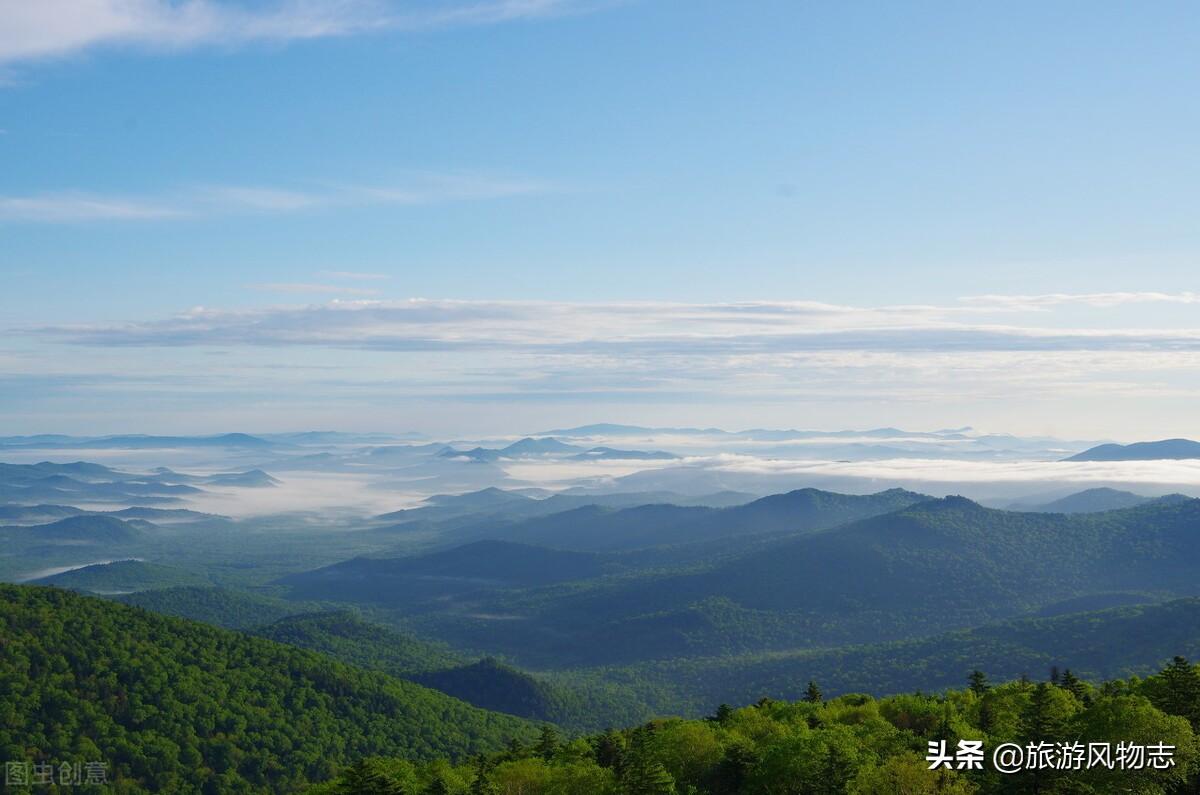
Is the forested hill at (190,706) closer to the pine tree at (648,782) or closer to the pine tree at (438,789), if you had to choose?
the pine tree at (438,789)

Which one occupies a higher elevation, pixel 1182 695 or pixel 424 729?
pixel 1182 695

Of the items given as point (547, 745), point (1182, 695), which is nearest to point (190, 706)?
point (547, 745)

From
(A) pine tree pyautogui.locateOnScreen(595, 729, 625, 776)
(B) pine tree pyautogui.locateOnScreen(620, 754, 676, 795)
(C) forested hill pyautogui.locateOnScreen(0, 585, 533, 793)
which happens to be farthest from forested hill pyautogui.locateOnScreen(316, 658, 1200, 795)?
(C) forested hill pyautogui.locateOnScreen(0, 585, 533, 793)

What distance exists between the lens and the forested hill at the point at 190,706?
479 ft

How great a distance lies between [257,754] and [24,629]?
48248mm

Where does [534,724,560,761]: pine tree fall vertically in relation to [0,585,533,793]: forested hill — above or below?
above

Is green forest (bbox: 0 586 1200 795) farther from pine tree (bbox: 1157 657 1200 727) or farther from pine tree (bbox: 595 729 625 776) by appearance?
pine tree (bbox: 595 729 625 776)

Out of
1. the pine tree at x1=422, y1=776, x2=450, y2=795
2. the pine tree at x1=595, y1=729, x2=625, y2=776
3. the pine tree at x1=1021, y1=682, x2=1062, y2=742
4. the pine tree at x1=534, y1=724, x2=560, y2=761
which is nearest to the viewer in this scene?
the pine tree at x1=1021, y1=682, x2=1062, y2=742

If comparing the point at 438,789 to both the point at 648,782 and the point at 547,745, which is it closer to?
the point at 648,782

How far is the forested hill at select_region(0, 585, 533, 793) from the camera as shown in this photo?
146 m

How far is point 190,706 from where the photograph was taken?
521ft

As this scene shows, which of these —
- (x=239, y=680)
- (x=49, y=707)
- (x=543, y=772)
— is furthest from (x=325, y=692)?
(x=543, y=772)

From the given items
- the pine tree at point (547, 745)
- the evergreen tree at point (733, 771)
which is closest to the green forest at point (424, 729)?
the evergreen tree at point (733, 771)

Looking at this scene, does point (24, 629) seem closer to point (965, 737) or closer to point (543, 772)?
point (543, 772)
